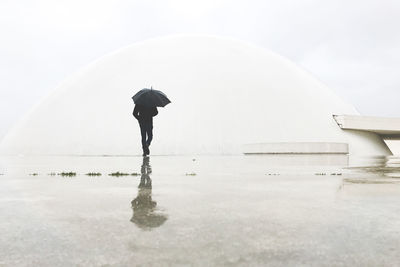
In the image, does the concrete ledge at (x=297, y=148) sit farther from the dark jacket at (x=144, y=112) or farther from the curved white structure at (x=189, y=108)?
the dark jacket at (x=144, y=112)

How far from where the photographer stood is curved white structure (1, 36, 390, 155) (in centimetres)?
2569

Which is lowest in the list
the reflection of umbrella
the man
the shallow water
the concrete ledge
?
the shallow water

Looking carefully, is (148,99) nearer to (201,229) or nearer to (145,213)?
(145,213)

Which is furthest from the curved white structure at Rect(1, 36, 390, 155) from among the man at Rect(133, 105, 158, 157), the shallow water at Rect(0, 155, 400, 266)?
the shallow water at Rect(0, 155, 400, 266)

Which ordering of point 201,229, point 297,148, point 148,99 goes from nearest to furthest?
1. point 201,229
2. point 148,99
3. point 297,148

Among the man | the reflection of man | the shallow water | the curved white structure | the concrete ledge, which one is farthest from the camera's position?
the curved white structure

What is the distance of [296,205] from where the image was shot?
3.21 metres

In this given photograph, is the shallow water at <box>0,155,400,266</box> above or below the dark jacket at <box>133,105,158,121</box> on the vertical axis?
below

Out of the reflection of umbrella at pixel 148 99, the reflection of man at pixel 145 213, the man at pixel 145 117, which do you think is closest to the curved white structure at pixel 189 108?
the man at pixel 145 117

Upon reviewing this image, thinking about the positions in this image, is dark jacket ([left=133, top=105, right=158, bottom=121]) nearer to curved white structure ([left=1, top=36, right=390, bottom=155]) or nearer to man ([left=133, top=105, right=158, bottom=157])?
man ([left=133, top=105, right=158, bottom=157])

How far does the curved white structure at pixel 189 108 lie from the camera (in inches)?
1011

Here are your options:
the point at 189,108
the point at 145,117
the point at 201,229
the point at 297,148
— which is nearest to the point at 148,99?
the point at 145,117

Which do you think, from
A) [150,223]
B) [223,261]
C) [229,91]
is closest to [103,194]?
[150,223]

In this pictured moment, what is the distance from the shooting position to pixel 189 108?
26828mm
